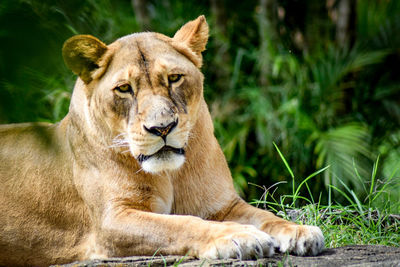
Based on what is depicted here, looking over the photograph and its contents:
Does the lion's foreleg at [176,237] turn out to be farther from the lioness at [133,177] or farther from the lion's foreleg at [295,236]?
the lion's foreleg at [295,236]

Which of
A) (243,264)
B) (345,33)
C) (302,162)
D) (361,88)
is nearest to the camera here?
(243,264)

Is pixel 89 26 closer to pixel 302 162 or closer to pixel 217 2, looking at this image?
pixel 302 162

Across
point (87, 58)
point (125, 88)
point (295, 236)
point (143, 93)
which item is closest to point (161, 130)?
point (143, 93)

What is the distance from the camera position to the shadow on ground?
2275 millimetres

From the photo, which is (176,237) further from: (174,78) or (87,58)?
(87,58)

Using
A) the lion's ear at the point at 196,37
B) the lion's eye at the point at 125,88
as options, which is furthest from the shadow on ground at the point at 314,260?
the lion's ear at the point at 196,37

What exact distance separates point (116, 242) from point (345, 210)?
58.1 inches

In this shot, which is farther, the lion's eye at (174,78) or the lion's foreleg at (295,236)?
the lion's eye at (174,78)

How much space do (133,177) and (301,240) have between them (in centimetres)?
93

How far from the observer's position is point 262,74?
6.58 meters

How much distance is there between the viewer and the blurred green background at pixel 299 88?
5.61m

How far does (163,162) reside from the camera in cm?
272

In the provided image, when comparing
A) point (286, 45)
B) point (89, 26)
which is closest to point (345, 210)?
point (89, 26)

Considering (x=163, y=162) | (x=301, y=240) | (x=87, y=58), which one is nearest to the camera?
(x=301, y=240)
